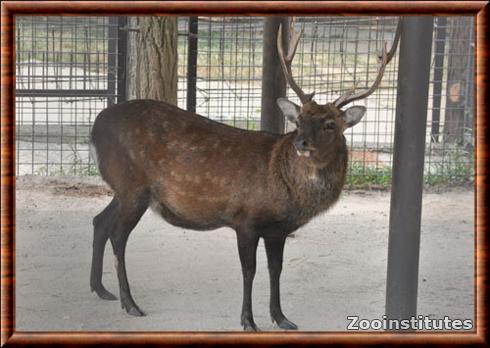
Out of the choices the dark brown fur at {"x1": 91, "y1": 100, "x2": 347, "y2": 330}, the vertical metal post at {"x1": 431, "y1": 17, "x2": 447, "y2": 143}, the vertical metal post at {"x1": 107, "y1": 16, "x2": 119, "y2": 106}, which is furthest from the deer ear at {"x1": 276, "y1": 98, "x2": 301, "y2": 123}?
the vertical metal post at {"x1": 431, "y1": 17, "x2": 447, "y2": 143}

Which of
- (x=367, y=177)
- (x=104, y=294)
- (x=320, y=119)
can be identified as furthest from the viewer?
(x=367, y=177)

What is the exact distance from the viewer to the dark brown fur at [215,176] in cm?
532

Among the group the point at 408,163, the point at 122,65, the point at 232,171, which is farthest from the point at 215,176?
the point at 122,65

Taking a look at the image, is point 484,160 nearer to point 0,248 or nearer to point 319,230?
point 0,248

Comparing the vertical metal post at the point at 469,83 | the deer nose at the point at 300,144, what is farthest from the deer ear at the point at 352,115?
the vertical metal post at the point at 469,83

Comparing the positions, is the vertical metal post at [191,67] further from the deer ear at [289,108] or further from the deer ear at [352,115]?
the deer ear at [352,115]

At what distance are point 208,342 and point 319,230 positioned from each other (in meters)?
4.10

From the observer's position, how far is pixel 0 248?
134 inches

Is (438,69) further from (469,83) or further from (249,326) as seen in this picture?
(249,326)

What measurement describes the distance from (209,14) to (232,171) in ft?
7.06

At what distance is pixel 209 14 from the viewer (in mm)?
3391

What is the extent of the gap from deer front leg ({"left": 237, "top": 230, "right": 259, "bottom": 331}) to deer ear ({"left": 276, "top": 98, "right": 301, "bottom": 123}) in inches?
29.1

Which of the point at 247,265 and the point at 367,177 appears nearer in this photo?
the point at 247,265

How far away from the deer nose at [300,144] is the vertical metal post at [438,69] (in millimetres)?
4499
